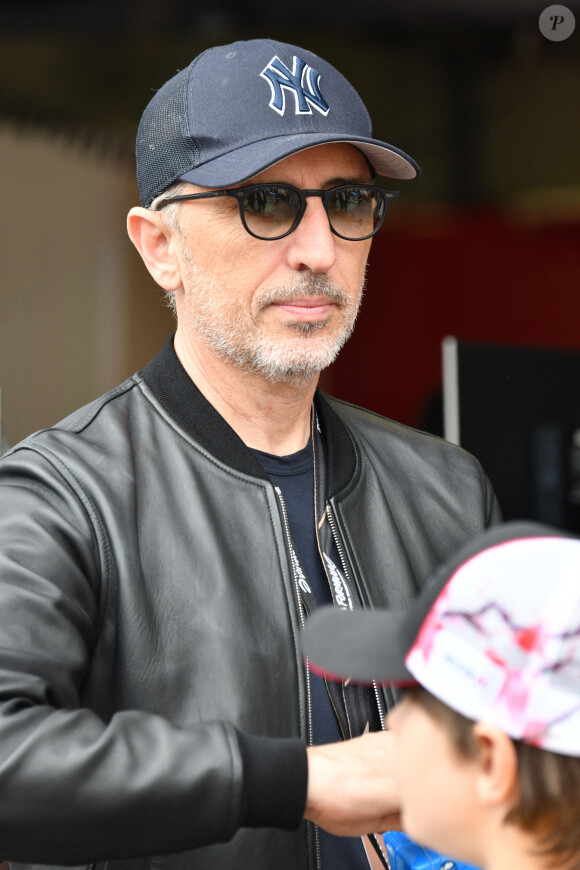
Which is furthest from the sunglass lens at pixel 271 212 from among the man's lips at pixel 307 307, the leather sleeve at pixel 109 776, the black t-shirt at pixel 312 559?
the leather sleeve at pixel 109 776

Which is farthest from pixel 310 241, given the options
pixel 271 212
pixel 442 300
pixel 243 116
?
pixel 442 300

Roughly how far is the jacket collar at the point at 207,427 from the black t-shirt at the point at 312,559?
4 centimetres

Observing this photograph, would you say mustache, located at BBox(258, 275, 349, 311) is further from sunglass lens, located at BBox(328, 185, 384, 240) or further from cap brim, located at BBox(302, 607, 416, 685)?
cap brim, located at BBox(302, 607, 416, 685)

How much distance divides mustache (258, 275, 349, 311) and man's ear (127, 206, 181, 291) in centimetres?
18

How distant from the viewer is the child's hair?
1.03 m

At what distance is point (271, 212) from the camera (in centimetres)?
169

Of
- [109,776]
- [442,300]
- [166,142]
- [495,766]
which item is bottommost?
[109,776]

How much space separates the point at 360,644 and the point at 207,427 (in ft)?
2.16

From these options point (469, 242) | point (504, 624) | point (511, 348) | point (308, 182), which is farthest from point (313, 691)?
point (469, 242)

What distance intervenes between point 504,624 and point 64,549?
65 centimetres

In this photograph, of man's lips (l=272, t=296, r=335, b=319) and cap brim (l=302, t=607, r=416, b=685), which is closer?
cap brim (l=302, t=607, r=416, b=685)

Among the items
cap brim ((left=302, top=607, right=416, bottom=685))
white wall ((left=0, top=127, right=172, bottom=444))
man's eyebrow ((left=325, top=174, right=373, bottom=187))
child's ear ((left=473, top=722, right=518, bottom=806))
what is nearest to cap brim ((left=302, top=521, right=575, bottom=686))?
cap brim ((left=302, top=607, right=416, bottom=685))

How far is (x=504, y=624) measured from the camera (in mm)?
1014

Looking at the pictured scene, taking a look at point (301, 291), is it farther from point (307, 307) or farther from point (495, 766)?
point (495, 766)
